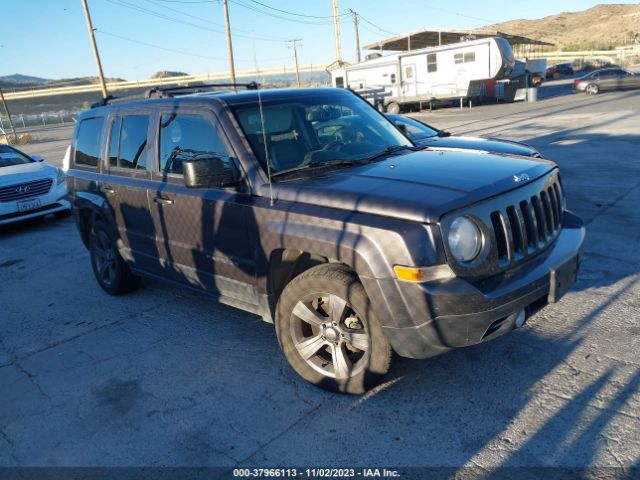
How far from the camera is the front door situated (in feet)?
12.3

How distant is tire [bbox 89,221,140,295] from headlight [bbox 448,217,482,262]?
3674 mm

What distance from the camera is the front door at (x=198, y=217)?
3754 mm

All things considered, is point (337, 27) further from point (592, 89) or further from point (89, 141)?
point (89, 141)

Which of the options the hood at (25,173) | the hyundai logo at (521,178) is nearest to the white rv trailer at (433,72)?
the hood at (25,173)

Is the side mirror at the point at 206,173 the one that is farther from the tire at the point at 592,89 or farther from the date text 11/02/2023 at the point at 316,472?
the tire at the point at 592,89

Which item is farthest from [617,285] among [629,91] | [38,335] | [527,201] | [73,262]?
[629,91]

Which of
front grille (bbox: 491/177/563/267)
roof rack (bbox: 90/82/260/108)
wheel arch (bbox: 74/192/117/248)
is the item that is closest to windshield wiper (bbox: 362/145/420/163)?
front grille (bbox: 491/177/563/267)

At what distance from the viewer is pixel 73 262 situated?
718 centimetres

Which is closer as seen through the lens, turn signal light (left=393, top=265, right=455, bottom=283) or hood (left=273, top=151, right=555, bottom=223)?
turn signal light (left=393, top=265, right=455, bottom=283)

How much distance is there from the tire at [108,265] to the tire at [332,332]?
2539 millimetres

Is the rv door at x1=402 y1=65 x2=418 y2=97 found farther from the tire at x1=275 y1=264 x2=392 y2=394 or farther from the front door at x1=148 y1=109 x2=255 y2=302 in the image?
the tire at x1=275 y1=264 x2=392 y2=394

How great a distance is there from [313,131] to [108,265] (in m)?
2.89

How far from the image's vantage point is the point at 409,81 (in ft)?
99.3

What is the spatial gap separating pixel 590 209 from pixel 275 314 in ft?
17.4
